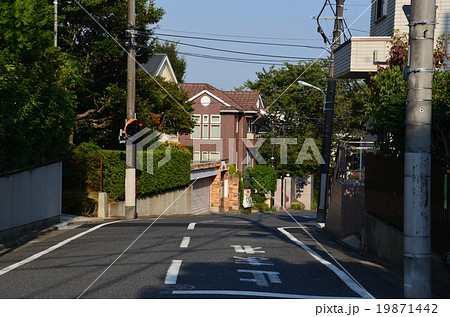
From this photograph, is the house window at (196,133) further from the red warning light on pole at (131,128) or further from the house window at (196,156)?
the red warning light on pole at (131,128)

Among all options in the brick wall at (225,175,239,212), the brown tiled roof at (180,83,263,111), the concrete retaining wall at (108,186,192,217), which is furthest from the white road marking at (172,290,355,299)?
the brown tiled roof at (180,83,263,111)

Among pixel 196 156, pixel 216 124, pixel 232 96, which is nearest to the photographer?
pixel 216 124

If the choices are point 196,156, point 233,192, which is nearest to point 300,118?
point 196,156

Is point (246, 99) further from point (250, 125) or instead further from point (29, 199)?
point (29, 199)

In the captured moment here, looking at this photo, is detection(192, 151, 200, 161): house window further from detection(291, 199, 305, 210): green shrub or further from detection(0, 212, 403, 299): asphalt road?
detection(0, 212, 403, 299): asphalt road

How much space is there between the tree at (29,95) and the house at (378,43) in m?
10.0

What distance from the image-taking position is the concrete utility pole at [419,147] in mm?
7480

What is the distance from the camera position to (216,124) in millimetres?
57688

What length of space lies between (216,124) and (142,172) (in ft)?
87.3

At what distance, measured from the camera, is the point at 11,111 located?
1587cm

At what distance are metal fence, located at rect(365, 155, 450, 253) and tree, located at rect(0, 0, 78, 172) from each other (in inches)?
371

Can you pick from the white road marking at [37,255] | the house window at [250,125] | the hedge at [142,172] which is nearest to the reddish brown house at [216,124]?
the house window at [250,125]

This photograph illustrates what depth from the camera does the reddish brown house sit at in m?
57.6

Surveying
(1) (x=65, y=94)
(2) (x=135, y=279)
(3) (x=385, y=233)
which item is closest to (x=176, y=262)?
(2) (x=135, y=279)
